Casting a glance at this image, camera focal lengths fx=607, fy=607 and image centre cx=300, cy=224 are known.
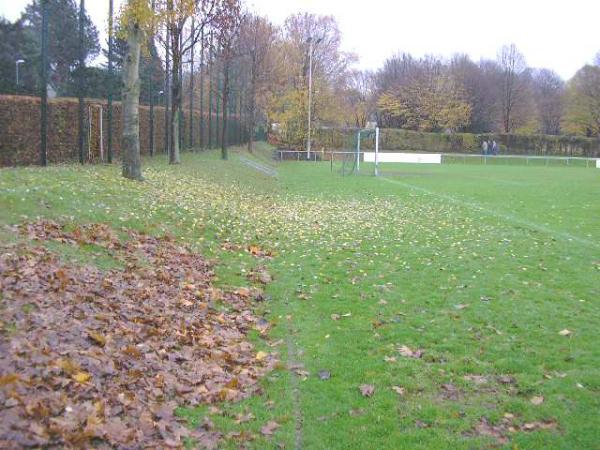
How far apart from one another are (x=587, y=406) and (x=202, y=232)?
8465 mm

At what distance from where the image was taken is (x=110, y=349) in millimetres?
5332

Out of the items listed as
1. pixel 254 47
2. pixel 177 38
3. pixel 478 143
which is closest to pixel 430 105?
pixel 478 143

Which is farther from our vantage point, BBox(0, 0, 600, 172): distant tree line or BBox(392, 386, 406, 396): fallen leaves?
BBox(0, 0, 600, 172): distant tree line

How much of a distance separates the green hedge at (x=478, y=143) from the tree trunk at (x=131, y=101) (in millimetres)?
55972

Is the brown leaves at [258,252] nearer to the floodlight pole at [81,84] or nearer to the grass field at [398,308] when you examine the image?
the grass field at [398,308]

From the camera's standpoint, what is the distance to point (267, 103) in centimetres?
5772

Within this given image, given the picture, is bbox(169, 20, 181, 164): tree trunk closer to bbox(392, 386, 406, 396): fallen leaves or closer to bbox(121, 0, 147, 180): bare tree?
bbox(121, 0, 147, 180): bare tree

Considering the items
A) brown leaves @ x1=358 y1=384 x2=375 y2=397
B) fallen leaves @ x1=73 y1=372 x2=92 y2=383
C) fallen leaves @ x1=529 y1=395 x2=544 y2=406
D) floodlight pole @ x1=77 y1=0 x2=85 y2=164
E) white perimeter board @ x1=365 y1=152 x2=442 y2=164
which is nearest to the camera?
fallen leaves @ x1=73 y1=372 x2=92 y2=383

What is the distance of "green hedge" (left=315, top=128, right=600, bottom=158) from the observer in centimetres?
7200

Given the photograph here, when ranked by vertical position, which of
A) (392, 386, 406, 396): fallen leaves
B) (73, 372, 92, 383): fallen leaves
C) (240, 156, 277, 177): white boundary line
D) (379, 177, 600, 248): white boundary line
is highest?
(240, 156, 277, 177): white boundary line

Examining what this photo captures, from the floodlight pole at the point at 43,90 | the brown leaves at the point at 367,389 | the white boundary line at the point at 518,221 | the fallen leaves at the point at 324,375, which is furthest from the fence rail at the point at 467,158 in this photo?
the brown leaves at the point at 367,389

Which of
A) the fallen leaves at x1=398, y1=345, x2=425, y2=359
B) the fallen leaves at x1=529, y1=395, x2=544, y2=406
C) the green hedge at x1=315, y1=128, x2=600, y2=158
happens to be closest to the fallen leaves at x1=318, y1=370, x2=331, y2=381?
the fallen leaves at x1=398, y1=345, x2=425, y2=359

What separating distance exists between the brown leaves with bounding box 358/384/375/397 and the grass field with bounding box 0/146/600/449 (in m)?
0.04

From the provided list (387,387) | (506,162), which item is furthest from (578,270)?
(506,162)
